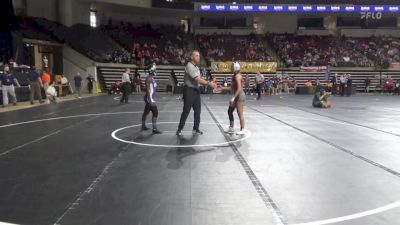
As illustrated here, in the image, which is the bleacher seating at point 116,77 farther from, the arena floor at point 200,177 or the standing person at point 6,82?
the arena floor at point 200,177

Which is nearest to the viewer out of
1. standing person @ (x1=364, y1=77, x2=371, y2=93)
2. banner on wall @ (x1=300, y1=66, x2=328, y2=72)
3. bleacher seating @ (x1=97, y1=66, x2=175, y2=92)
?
bleacher seating @ (x1=97, y1=66, x2=175, y2=92)

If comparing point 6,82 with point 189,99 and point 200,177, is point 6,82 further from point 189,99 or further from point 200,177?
point 200,177

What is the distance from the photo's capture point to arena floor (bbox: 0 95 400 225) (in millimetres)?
3865

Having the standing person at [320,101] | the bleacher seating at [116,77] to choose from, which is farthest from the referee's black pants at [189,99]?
the bleacher seating at [116,77]

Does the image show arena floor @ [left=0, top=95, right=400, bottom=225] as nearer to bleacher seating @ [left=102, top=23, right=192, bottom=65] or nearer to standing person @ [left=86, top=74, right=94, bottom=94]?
standing person @ [left=86, top=74, right=94, bottom=94]

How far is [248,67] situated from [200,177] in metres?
28.7

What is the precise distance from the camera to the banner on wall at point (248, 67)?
108 feet

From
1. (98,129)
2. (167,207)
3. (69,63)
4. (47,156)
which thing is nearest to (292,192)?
(167,207)

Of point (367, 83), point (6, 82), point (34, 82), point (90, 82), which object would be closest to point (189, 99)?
point (6, 82)

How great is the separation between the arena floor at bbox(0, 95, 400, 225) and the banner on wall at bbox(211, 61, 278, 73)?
78.0ft

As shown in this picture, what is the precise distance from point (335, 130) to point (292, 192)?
18.2 feet

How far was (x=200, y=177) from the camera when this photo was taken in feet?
17.2

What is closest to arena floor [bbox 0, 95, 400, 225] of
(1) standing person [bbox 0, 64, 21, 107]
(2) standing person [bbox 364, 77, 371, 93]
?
(1) standing person [bbox 0, 64, 21, 107]

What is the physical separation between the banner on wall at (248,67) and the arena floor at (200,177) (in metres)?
23.8
